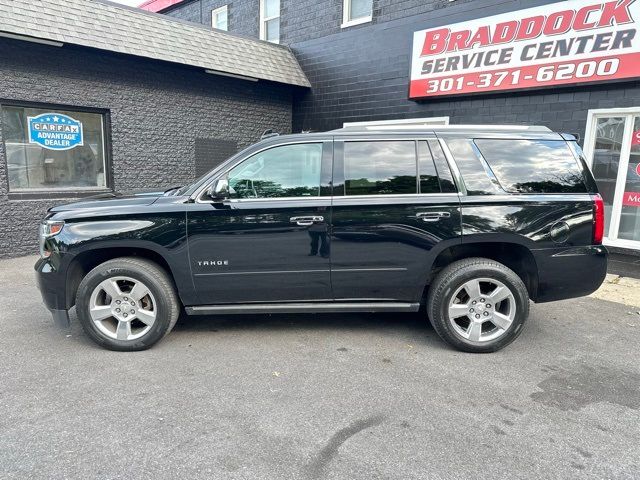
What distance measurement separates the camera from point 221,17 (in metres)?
13.7

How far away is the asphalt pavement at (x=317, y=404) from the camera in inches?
103

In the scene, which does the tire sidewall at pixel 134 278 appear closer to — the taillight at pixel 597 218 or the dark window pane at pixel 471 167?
the dark window pane at pixel 471 167

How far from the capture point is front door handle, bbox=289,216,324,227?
4023mm

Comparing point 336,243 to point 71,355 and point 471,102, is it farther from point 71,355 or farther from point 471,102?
point 471,102

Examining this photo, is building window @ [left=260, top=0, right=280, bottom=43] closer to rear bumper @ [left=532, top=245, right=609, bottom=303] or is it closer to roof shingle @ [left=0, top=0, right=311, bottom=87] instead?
roof shingle @ [left=0, top=0, right=311, bottom=87]

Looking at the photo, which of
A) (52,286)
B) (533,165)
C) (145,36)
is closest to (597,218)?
(533,165)

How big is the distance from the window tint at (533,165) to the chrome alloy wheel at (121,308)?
10.7 feet

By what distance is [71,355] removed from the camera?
403 centimetres

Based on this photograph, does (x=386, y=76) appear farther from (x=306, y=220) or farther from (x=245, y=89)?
(x=306, y=220)

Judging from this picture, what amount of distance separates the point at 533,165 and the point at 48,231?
14.1ft

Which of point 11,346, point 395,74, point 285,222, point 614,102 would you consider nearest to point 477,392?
point 285,222

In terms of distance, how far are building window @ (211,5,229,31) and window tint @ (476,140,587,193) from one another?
11.5 meters

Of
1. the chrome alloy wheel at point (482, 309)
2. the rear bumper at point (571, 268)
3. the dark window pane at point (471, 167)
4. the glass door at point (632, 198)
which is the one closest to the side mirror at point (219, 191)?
the dark window pane at point (471, 167)

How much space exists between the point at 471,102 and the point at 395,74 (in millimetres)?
1791
